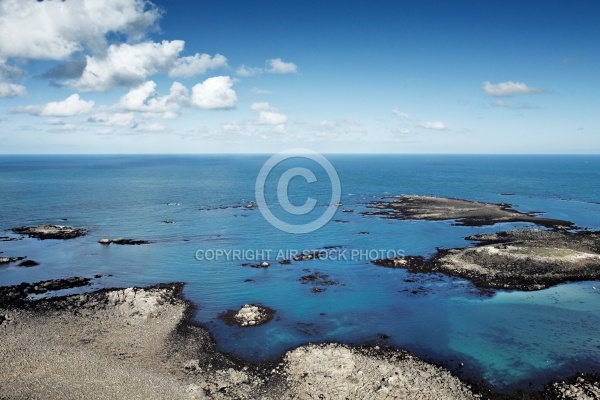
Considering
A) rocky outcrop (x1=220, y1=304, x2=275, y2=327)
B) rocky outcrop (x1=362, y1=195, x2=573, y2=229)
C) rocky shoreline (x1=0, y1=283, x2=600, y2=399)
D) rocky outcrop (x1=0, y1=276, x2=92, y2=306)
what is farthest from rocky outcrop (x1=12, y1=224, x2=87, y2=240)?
rocky outcrop (x1=362, y1=195, x2=573, y2=229)

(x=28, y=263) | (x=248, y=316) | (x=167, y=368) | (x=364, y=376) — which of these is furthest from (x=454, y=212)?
(x=28, y=263)

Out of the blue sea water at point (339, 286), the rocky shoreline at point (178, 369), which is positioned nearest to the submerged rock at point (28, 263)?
the blue sea water at point (339, 286)

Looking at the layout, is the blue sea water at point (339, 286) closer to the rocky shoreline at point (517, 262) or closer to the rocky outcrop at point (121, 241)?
the rocky outcrop at point (121, 241)

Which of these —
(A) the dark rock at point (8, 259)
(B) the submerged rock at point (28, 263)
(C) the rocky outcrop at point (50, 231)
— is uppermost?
A: (C) the rocky outcrop at point (50, 231)

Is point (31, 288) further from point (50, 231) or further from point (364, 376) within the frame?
point (364, 376)

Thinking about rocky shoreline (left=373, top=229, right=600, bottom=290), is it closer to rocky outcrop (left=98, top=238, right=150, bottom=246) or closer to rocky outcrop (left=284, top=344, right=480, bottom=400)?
rocky outcrop (left=284, top=344, right=480, bottom=400)
